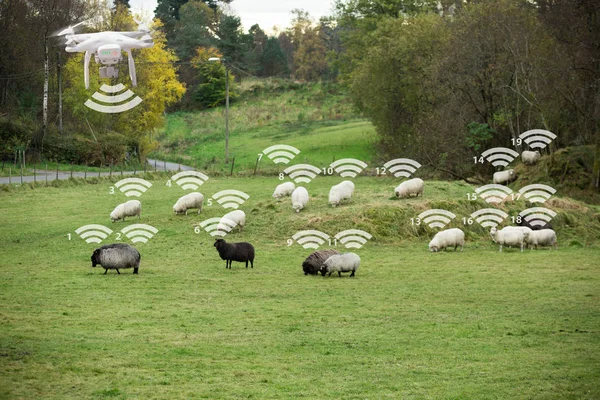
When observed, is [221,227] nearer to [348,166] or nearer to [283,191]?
[283,191]

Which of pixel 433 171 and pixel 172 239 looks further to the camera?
pixel 433 171

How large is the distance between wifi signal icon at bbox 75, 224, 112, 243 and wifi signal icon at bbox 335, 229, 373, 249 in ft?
30.0

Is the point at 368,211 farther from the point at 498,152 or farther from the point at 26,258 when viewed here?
the point at 498,152

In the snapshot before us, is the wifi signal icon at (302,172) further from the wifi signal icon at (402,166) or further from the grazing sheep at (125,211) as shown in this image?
the grazing sheep at (125,211)

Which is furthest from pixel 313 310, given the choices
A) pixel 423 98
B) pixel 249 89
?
pixel 249 89

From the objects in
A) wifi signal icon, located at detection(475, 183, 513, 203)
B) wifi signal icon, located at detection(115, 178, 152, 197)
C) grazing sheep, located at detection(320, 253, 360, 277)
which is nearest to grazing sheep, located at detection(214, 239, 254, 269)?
grazing sheep, located at detection(320, 253, 360, 277)

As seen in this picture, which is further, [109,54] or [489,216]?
[489,216]

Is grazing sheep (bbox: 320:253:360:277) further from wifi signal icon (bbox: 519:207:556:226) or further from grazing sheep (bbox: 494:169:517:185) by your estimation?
grazing sheep (bbox: 494:169:517:185)

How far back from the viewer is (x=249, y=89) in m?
98.4

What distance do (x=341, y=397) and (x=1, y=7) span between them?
117 feet

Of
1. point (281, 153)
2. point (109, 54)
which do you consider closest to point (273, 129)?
point (281, 153)

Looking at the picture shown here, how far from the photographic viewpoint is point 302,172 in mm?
59094

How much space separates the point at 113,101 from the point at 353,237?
1206 inches

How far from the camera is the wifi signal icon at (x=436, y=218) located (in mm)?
32594
